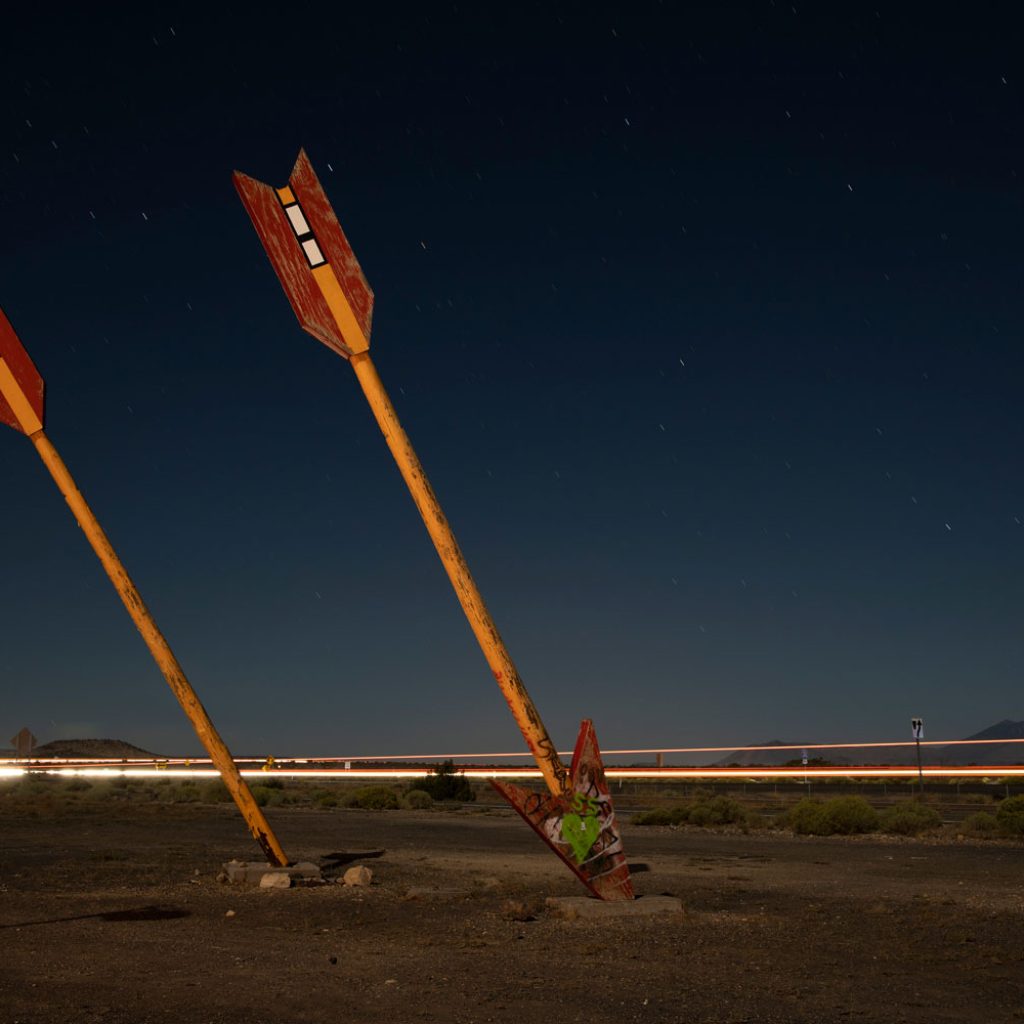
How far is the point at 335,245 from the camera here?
11.2 meters

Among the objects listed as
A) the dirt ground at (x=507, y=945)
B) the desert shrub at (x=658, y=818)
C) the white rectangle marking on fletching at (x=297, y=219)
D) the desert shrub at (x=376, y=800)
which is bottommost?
the desert shrub at (x=658, y=818)

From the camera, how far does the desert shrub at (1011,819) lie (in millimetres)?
23141

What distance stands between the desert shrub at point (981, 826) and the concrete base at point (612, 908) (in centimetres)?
1460

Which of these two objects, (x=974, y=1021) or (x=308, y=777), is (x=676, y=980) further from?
(x=308, y=777)

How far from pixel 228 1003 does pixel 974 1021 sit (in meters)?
4.54

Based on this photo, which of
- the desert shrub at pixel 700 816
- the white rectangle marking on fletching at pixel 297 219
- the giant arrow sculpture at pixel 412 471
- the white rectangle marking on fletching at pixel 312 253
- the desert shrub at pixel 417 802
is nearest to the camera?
the giant arrow sculpture at pixel 412 471

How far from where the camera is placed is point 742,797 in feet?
147

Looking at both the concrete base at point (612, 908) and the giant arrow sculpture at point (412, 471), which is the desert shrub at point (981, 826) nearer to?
the concrete base at point (612, 908)

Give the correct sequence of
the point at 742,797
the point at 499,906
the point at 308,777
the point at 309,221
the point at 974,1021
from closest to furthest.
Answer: the point at 974,1021 < the point at 309,221 < the point at 499,906 < the point at 742,797 < the point at 308,777

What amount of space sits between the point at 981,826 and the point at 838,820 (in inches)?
111

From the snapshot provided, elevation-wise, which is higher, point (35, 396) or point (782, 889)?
point (35, 396)

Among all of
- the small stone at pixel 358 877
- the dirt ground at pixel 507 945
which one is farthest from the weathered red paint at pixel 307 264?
the small stone at pixel 358 877

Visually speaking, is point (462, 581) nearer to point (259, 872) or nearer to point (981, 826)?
point (259, 872)

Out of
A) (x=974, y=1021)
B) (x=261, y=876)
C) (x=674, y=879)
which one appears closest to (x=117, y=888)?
(x=261, y=876)
